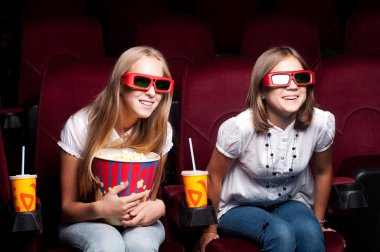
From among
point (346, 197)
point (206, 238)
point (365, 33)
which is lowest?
point (206, 238)

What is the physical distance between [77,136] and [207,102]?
33 cm

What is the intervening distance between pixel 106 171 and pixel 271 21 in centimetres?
113

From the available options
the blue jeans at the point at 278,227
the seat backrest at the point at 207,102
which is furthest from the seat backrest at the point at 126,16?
the blue jeans at the point at 278,227

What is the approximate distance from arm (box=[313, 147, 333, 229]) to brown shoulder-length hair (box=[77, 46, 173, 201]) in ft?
1.08

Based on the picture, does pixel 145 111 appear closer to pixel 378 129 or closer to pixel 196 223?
pixel 196 223

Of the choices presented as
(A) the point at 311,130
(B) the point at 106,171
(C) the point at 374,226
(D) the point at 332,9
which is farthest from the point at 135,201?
(D) the point at 332,9

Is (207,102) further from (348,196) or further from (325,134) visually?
(348,196)

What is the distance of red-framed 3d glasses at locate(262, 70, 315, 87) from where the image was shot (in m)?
1.31

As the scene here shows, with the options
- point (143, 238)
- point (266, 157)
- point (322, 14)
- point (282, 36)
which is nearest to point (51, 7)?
point (282, 36)

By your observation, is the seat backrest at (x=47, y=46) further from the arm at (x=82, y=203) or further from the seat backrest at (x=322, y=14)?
the seat backrest at (x=322, y=14)

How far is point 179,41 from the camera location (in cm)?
208

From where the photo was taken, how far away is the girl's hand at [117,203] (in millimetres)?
1183

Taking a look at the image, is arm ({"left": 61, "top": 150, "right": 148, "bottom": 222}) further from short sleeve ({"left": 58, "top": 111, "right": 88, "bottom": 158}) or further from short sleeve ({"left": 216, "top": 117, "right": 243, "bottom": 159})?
short sleeve ({"left": 216, "top": 117, "right": 243, "bottom": 159})

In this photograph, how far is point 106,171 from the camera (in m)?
1.18
